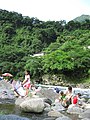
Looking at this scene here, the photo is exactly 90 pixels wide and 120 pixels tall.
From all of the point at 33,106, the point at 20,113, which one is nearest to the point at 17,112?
the point at 20,113

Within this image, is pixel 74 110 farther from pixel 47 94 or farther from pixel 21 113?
pixel 47 94

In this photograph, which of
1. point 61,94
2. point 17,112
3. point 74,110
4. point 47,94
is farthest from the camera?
point 47,94

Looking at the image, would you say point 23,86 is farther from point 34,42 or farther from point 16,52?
point 34,42

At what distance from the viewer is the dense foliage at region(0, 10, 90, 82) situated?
48.4 m

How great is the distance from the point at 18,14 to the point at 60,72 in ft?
124

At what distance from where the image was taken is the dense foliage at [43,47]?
159 ft

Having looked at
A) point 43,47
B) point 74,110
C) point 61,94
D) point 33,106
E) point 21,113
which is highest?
point 33,106

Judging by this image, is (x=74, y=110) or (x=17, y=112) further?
(x=74, y=110)

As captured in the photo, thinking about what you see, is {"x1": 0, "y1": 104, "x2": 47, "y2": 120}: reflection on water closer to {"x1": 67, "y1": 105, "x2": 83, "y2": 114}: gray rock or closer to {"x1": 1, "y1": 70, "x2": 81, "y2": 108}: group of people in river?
{"x1": 67, "y1": 105, "x2": 83, "y2": 114}: gray rock

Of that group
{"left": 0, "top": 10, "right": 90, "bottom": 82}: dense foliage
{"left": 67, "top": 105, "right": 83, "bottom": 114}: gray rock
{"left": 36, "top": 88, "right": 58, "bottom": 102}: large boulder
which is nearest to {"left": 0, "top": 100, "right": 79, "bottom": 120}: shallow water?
{"left": 67, "top": 105, "right": 83, "bottom": 114}: gray rock

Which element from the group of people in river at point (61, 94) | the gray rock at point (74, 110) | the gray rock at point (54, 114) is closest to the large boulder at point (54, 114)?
the gray rock at point (54, 114)

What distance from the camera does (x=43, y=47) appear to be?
218ft

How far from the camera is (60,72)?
49.6m

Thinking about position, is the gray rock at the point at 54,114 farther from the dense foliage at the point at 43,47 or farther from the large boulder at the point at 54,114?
the dense foliage at the point at 43,47
